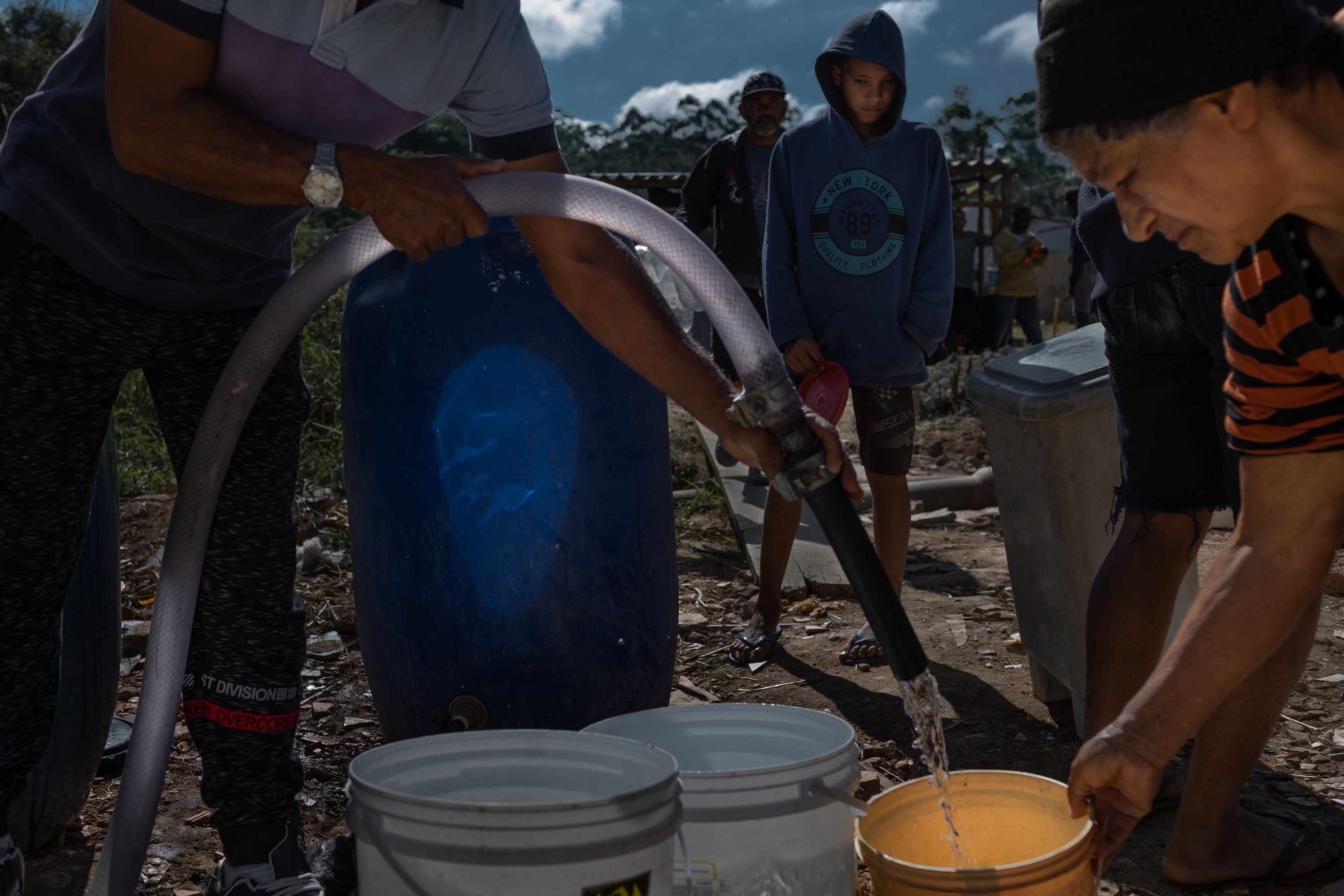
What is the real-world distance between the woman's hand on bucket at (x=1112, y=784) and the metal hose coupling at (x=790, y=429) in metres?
0.50

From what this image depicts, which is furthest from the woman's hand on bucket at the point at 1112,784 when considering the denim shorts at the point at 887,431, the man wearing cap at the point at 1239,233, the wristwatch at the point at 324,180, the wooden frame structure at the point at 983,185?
the wooden frame structure at the point at 983,185

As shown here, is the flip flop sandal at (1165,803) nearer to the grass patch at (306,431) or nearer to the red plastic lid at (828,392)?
the red plastic lid at (828,392)

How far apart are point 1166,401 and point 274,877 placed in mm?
1822

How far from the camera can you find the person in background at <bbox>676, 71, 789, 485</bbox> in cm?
523

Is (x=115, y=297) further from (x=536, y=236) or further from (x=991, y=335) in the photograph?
(x=991, y=335)

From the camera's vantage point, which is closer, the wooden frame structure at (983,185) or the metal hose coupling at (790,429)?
the metal hose coupling at (790,429)

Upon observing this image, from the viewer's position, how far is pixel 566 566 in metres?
2.29

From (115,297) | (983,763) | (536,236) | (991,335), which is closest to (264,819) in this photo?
(115,297)

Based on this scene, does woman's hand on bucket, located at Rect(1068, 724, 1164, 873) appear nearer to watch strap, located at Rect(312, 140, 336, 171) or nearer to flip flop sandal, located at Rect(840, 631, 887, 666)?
watch strap, located at Rect(312, 140, 336, 171)

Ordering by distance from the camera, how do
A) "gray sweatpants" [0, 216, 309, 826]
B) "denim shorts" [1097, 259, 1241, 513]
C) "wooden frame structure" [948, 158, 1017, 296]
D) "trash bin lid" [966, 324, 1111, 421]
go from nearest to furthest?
1. "gray sweatpants" [0, 216, 309, 826]
2. "denim shorts" [1097, 259, 1241, 513]
3. "trash bin lid" [966, 324, 1111, 421]
4. "wooden frame structure" [948, 158, 1017, 296]

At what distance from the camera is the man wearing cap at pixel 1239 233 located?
1130 mm

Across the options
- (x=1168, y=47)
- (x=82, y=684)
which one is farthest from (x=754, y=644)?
(x=1168, y=47)

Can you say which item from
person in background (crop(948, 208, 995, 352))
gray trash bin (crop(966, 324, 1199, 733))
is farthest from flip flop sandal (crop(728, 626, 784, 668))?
person in background (crop(948, 208, 995, 352))

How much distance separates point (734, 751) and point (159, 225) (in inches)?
48.0
